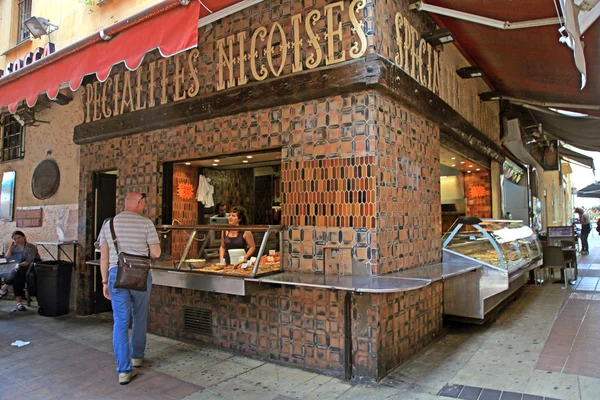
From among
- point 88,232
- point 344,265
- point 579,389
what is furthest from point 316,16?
point 88,232

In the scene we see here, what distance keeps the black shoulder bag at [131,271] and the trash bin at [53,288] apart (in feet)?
12.4

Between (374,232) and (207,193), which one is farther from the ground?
(207,193)

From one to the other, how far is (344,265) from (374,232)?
1.56 feet

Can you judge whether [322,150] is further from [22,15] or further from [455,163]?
[22,15]

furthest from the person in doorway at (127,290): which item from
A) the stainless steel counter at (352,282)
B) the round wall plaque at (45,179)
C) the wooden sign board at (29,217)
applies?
the wooden sign board at (29,217)

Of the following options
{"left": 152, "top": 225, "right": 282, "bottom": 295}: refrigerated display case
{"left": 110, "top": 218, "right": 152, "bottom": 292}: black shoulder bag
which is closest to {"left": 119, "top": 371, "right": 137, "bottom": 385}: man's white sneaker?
{"left": 110, "top": 218, "right": 152, "bottom": 292}: black shoulder bag

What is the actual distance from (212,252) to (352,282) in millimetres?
2146

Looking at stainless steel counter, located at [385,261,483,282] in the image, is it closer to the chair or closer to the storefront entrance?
the chair

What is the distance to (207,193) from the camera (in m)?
6.74

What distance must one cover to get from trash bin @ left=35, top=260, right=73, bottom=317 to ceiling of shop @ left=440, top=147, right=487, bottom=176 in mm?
6965

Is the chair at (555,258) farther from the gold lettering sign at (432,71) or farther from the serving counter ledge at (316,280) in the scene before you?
the serving counter ledge at (316,280)

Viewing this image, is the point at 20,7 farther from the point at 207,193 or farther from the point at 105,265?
the point at 105,265

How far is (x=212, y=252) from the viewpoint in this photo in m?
5.16

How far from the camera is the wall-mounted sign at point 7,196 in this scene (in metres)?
9.21
